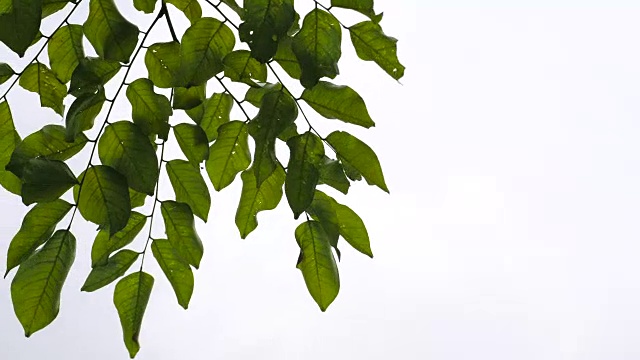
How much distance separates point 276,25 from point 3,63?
0.29 metres

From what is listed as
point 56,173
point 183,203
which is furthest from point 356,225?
point 56,173

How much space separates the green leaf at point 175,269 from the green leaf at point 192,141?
3.2 inches

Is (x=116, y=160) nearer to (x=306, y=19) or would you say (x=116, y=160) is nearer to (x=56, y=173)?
(x=56, y=173)

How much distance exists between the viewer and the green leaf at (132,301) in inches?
27.7

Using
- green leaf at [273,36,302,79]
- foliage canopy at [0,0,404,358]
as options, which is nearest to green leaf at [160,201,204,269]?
foliage canopy at [0,0,404,358]

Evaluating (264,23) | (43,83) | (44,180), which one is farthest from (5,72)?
(264,23)

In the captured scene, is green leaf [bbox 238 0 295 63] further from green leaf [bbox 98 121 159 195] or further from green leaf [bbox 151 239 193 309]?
green leaf [bbox 151 239 193 309]

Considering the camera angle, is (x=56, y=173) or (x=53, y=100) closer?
(x=56, y=173)

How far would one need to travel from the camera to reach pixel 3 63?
715 millimetres

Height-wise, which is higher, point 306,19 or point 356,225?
point 306,19

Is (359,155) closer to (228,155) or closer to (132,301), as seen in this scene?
(228,155)

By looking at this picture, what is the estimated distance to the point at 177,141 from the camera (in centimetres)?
71

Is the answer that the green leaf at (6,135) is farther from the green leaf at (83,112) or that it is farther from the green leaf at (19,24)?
the green leaf at (19,24)

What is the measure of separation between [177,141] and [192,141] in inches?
0.5
